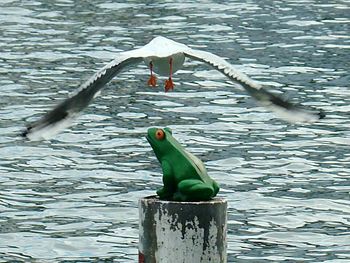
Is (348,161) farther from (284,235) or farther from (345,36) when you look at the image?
(345,36)

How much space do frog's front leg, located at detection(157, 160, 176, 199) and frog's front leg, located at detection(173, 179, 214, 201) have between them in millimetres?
70

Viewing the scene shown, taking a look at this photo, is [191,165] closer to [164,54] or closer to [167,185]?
[167,185]

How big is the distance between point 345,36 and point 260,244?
31.8ft

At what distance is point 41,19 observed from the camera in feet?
66.0

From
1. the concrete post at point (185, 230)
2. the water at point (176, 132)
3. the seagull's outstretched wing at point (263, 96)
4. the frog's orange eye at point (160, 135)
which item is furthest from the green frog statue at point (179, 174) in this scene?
the water at point (176, 132)

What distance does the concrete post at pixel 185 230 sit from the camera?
6.59 meters

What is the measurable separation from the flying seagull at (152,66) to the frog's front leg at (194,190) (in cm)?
84

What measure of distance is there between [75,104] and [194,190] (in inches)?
43.6

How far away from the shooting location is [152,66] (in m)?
7.55

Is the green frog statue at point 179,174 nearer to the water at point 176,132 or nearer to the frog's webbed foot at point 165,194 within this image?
the frog's webbed foot at point 165,194

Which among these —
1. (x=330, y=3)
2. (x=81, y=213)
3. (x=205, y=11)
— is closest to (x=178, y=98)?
(x=81, y=213)

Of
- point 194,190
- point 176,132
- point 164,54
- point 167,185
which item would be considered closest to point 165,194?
point 167,185

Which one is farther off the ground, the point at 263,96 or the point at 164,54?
the point at 164,54

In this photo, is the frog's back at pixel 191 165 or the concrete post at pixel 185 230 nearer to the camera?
the concrete post at pixel 185 230
